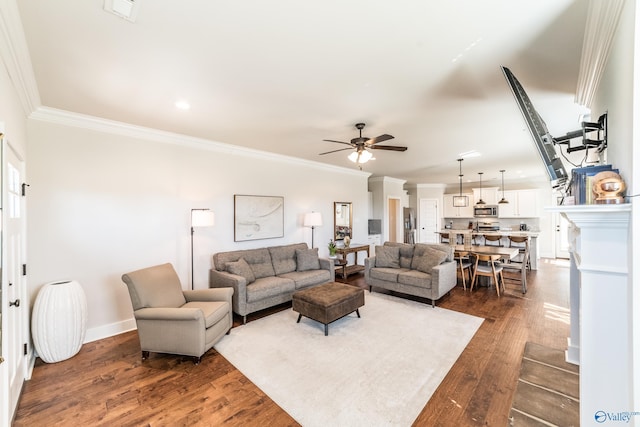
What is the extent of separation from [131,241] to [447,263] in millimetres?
4868

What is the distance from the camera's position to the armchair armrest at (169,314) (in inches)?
103

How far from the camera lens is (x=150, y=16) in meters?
1.59

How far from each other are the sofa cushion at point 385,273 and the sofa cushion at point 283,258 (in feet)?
4.85

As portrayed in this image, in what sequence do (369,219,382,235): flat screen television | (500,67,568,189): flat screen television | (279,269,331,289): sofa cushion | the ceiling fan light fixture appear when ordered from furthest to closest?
(369,219,382,235): flat screen television
(279,269,331,289): sofa cushion
the ceiling fan light fixture
(500,67,568,189): flat screen television

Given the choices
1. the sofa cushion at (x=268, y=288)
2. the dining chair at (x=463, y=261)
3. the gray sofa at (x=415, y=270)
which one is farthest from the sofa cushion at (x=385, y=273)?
the sofa cushion at (x=268, y=288)

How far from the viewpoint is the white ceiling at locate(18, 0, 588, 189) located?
158cm

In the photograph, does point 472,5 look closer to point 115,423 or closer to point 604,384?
point 604,384

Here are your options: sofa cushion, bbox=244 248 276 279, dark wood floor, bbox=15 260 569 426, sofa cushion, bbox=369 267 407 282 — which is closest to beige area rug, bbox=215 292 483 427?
dark wood floor, bbox=15 260 569 426

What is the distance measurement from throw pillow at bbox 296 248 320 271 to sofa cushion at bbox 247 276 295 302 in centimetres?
63

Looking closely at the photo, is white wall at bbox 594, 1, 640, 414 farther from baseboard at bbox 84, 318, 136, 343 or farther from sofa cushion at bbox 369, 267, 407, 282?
baseboard at bbox 84, 318, 136, 343

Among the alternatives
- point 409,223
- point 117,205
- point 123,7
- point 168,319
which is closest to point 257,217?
point 117,205

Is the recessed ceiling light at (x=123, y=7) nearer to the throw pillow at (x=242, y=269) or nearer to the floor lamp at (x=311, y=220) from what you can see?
the throw pillow at (x=242, y=269)

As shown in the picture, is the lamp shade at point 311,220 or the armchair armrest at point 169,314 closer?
the armchair armrest at point 169,314

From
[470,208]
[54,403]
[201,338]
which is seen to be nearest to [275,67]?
[201,338]
